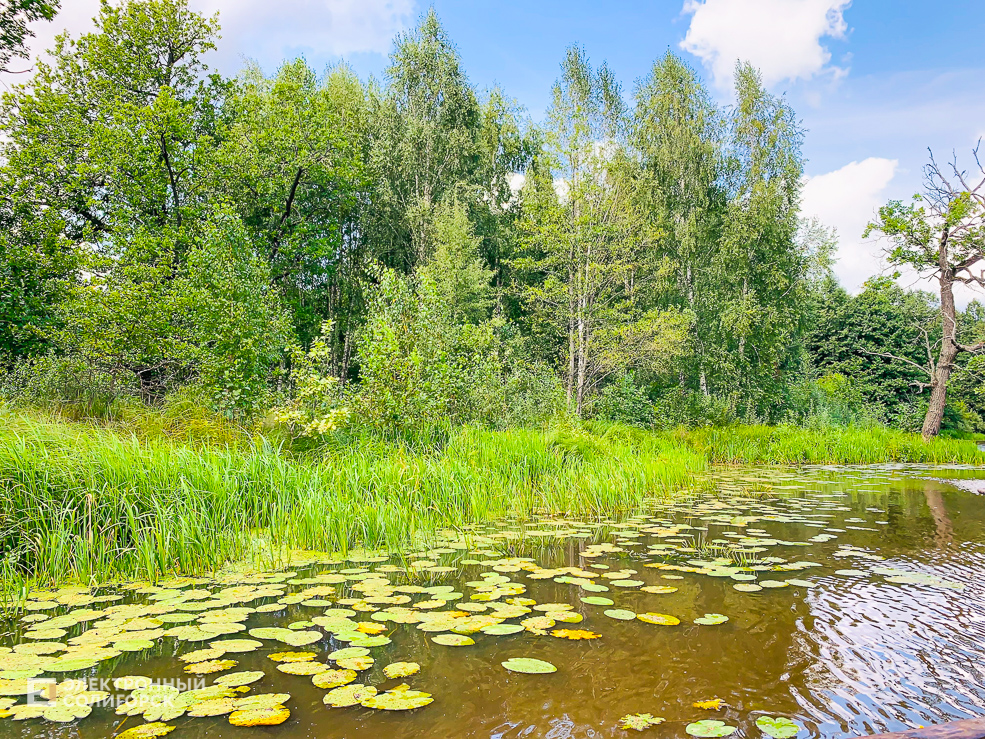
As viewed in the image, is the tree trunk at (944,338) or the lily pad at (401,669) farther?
the tree trunk at (944,338)

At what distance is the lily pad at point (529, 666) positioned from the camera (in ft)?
8.66

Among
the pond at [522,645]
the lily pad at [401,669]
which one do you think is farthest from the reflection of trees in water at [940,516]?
the lily pad at [401,669]

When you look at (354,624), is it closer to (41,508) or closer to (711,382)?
(41,508)

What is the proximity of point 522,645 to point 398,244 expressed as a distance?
2186 centimetres

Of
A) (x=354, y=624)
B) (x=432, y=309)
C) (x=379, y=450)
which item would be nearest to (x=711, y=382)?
(x=432, y=309)

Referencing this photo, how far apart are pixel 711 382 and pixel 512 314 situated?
29.6ft

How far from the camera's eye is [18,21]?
1101 cm

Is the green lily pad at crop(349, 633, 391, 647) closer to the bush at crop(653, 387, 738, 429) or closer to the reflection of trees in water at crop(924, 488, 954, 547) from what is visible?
the reflection of trees in water at crop(924, 488, 954, 547)

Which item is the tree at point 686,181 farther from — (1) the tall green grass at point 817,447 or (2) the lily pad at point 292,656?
(2) the lily pad at point 292,656

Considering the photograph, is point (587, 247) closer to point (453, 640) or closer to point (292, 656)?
point (453, 640)

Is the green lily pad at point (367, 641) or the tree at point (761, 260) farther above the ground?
the tree at point (761, 260)

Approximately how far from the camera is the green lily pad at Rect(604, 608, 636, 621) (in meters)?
3.39

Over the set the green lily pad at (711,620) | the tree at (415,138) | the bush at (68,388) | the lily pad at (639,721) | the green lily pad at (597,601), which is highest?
the tree at (415,138)

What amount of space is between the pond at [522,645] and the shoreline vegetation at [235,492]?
0.37m
